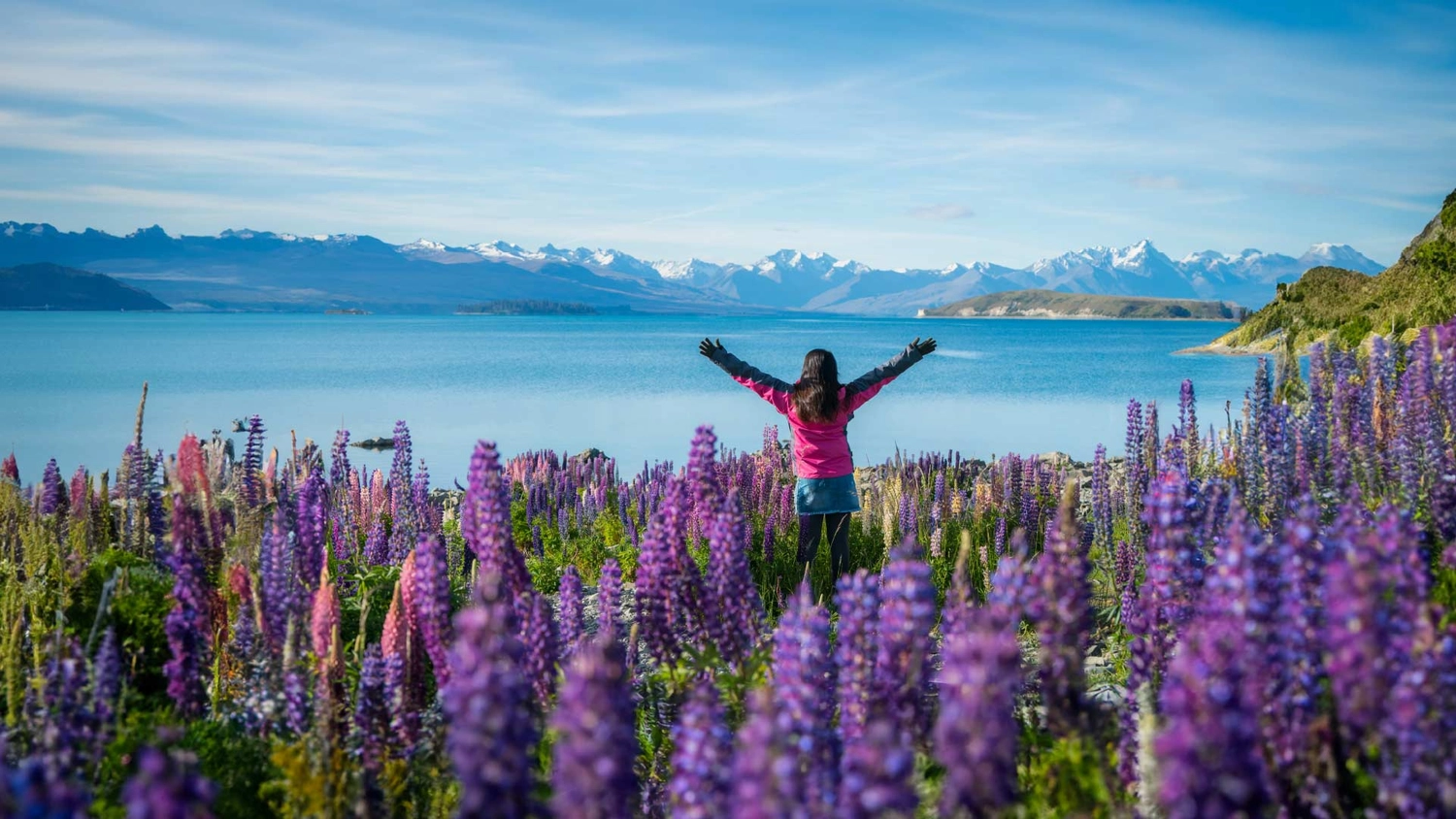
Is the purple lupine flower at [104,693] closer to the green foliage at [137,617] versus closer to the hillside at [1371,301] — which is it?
the green foliage at [137,617]

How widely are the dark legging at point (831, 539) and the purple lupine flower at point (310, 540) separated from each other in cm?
462

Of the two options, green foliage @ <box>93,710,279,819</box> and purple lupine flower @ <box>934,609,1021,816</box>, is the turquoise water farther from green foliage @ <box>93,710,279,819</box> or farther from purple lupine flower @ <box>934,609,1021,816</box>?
purple lupine flower @ <box>934,609,1021,816</box>

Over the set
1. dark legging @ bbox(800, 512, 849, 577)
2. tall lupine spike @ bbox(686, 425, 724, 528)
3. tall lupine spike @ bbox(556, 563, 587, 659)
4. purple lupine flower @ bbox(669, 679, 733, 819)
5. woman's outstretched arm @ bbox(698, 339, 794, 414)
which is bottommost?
dark legging @ bbox(800, 512, 849, 577)

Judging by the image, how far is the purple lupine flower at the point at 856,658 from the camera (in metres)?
3.49

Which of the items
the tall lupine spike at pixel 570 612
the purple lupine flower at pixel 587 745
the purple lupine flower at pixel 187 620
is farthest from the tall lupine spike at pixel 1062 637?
the purple lupine flower at pixel 187 620

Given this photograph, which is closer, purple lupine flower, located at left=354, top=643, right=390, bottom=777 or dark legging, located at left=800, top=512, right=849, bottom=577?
purple lupine flower, located at left=354, top=643, right=390, bottom=777

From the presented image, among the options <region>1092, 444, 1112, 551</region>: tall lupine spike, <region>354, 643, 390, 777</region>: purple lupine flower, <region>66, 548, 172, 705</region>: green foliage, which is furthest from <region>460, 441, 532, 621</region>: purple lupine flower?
<region>1092, 444, 1112, 551</region>: tall lupine spike

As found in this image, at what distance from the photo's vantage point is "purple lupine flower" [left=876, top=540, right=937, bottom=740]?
3354mm

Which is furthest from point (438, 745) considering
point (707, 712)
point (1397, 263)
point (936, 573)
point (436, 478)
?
point (1397, 263)

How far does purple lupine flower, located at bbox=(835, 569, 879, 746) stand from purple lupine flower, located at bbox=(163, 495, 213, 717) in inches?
129

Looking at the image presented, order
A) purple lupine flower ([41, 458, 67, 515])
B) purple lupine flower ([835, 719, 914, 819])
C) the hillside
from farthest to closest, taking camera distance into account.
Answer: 1. the hillside
2. purple lupine flower ([41, 458, 67, 515])
3. purple lupine flower ([835, 719, 914, 819])

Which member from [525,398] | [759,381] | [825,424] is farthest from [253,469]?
[525,398]

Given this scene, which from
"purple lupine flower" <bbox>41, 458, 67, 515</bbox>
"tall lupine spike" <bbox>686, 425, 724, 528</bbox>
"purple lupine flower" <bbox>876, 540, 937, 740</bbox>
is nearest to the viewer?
"purple lupine flower" <bbox>876, 540, 937, 740</bbox>

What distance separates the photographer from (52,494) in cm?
801
